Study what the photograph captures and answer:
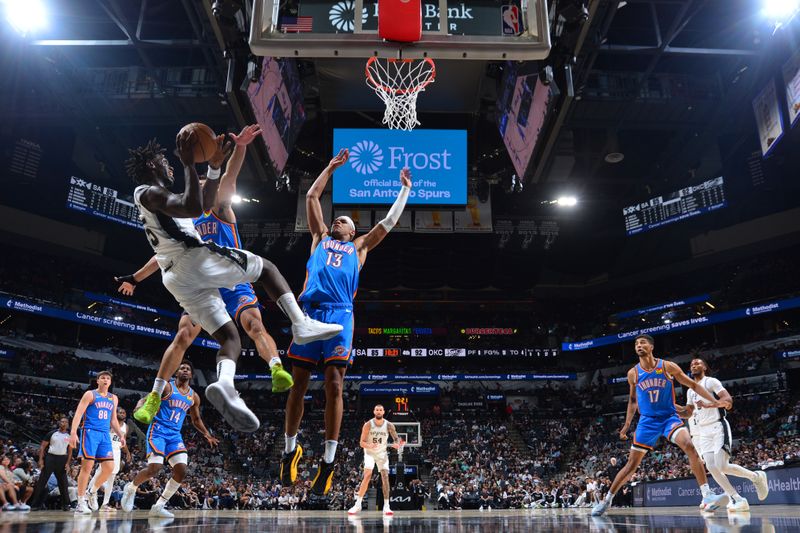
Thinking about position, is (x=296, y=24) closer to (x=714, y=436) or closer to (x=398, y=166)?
(x=398, y=166)

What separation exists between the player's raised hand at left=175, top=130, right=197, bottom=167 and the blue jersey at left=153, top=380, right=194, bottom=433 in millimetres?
4413

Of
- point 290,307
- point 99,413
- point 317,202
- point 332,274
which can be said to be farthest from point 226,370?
point 99,413

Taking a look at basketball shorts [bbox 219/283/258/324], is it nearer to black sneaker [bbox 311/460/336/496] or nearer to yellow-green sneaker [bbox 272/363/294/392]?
yellow-green sneaker [bbox 272/363/294/392]

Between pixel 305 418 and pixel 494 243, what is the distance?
Result: 1363 cm

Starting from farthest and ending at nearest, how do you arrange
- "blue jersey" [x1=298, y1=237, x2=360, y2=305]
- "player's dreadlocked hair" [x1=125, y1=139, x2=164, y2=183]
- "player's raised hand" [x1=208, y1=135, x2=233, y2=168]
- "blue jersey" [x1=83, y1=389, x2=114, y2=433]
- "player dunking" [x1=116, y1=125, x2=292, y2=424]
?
"blue jersey" [x1=83, y1=389, x2=114, y2=433]
"blue jersey" [x1=298, y1=237, x2=360, y2=305]
"player dunking" [x1=116, y1=125, x2=292, y2=424]
"player's raised hand" [x1=208, y1=135, x2=233, y2=168]
"player's dreadlocked hair" [x1=125, y1=139, x2=164, y2=183]

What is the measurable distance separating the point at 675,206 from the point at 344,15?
18.6m

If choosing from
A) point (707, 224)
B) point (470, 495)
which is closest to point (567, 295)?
point (707, 224)

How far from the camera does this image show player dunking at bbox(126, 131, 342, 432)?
4039 mm

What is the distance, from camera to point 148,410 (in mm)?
4801

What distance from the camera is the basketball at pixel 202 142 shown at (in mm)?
4289

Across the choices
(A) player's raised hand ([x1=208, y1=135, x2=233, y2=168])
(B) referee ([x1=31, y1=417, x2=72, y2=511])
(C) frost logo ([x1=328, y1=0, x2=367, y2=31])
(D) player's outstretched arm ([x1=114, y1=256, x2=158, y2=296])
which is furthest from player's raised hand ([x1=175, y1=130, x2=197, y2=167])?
(B) referee ([x1=31, y1=417, x2=72, y2=511])

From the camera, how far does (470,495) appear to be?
2005 centimetres

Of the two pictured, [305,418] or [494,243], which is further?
[305,418]

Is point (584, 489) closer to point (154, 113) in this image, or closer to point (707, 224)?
point (707, 224)
